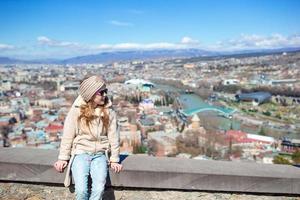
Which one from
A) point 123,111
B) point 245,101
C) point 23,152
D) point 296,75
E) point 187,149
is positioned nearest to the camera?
point 23,152

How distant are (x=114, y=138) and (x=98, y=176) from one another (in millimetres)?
226

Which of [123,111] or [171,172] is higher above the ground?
[171,172]

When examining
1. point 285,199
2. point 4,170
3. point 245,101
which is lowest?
point 245,101

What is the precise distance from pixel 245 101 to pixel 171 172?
157 feet

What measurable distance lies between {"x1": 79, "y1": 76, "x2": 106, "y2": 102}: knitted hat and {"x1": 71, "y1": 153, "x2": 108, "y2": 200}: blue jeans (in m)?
0.30

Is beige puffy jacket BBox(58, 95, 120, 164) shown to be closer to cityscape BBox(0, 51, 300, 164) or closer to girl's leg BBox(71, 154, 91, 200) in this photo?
girl's leg BBox(71, 154, 91, 200)

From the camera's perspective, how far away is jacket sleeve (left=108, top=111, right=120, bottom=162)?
1.93 m

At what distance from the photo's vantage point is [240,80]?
63.8 metres

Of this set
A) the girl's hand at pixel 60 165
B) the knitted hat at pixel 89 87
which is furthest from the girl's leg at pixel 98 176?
the knitted hat at pixel 89 87

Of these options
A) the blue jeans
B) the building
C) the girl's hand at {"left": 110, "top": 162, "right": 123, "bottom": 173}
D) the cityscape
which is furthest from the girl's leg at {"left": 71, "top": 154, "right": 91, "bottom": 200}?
the building

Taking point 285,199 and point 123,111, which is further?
point 123,111

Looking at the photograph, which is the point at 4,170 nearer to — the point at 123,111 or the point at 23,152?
the point at 23,152

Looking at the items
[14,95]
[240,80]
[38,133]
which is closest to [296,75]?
[240,80]

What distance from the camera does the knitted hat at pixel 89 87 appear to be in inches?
76.2
